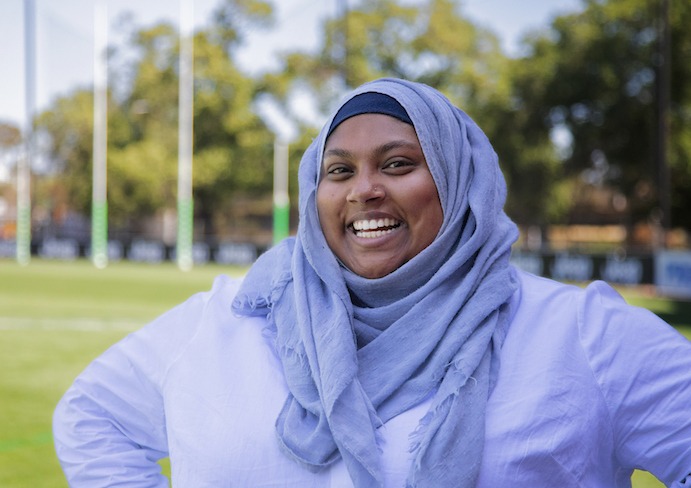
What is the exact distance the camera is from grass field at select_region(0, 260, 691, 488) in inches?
200

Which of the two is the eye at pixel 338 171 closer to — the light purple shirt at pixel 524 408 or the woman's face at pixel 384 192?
the woman's face at pixel 384 192

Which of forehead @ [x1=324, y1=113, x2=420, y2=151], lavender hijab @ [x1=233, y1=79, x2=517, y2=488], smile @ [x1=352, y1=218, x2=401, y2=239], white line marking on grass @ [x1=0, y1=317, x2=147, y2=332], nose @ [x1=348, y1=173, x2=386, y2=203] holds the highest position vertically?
forehead @ [x1=324, y1=113, x2=420, y2=151]

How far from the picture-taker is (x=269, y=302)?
2020 mm

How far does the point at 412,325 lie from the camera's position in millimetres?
1854

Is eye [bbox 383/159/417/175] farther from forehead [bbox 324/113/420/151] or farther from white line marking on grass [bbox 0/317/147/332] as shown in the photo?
white line marking on grass [bbox 0/317/147/332]

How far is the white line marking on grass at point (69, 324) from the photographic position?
10.7 meters

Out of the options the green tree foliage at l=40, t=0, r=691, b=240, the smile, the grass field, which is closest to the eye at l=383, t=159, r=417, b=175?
the smile

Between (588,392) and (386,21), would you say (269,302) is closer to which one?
(588,392)

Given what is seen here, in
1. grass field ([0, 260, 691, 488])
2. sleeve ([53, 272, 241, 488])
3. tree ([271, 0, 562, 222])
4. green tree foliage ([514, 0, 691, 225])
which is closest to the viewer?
sleeve ([53, 272, 241, 488])

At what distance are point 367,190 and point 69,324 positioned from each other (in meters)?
9.90

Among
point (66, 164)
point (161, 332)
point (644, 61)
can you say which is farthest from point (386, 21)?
point (161, 332)

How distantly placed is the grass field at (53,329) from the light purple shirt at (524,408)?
9.69ft

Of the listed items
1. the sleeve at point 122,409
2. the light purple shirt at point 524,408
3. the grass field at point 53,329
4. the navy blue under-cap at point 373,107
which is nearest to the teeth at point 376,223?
the navy blue under-cap at point 373,107

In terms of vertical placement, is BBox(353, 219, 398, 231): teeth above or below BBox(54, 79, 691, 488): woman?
above
